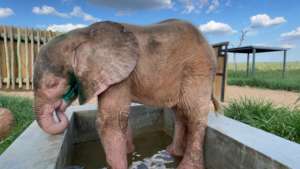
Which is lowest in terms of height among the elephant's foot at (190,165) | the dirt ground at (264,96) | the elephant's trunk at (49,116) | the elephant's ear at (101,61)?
the elephant's foot at (190,165)

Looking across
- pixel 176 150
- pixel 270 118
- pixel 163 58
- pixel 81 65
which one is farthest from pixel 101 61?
pixel 270 118

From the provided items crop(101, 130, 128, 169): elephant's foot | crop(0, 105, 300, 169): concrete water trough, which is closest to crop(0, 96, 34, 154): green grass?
crop(0, 105, 300, 169): concrete water trough

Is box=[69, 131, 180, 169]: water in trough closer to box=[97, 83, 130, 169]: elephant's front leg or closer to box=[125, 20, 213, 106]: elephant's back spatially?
box=[97, 83, 130, 169]: elephant's front leg

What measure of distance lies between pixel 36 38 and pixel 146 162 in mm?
6166

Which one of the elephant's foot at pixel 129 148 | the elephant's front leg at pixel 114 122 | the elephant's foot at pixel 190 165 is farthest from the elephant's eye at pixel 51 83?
the elephant's foot at pixel 190 165

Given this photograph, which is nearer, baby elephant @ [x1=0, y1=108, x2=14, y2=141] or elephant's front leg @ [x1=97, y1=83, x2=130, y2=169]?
elephant's front leg @ [x1=97, y1=83, x2=130, y2=169]

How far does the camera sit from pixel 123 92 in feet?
5.38

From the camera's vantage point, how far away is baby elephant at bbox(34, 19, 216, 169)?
1.54 metres

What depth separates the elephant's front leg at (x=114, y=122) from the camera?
1614 mm

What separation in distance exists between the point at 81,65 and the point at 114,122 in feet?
1.57

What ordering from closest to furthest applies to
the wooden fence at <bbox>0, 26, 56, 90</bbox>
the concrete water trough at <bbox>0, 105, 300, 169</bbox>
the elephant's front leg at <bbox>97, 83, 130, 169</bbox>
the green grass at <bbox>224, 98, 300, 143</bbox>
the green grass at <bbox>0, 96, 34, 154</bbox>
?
the concrete water trough at <bbox>0, 105, 300, 169</bbox>, the elephant's front leg at <bbox>97, 83, 130, 169</bbox>, the green grass at <bbox>224, 98, 300, 143</bbox>, the green grass at <bbox>0, 96, 34, 154</bbox>, the wooden fence at <bbox>0, 26, 56, 90</bbox>

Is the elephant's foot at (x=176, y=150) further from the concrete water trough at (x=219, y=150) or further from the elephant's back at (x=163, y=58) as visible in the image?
the elephant's back at (x=163, y=58)

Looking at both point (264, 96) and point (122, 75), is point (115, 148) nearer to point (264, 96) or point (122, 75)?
point (122, 75)

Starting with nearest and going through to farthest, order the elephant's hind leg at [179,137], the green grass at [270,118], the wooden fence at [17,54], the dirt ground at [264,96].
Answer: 1. the elephant's hind leg at [179,137]
2. the green grass at [270,118]
3. the dirt ground at [264,96]
4. the wooden fence at [17,54]
